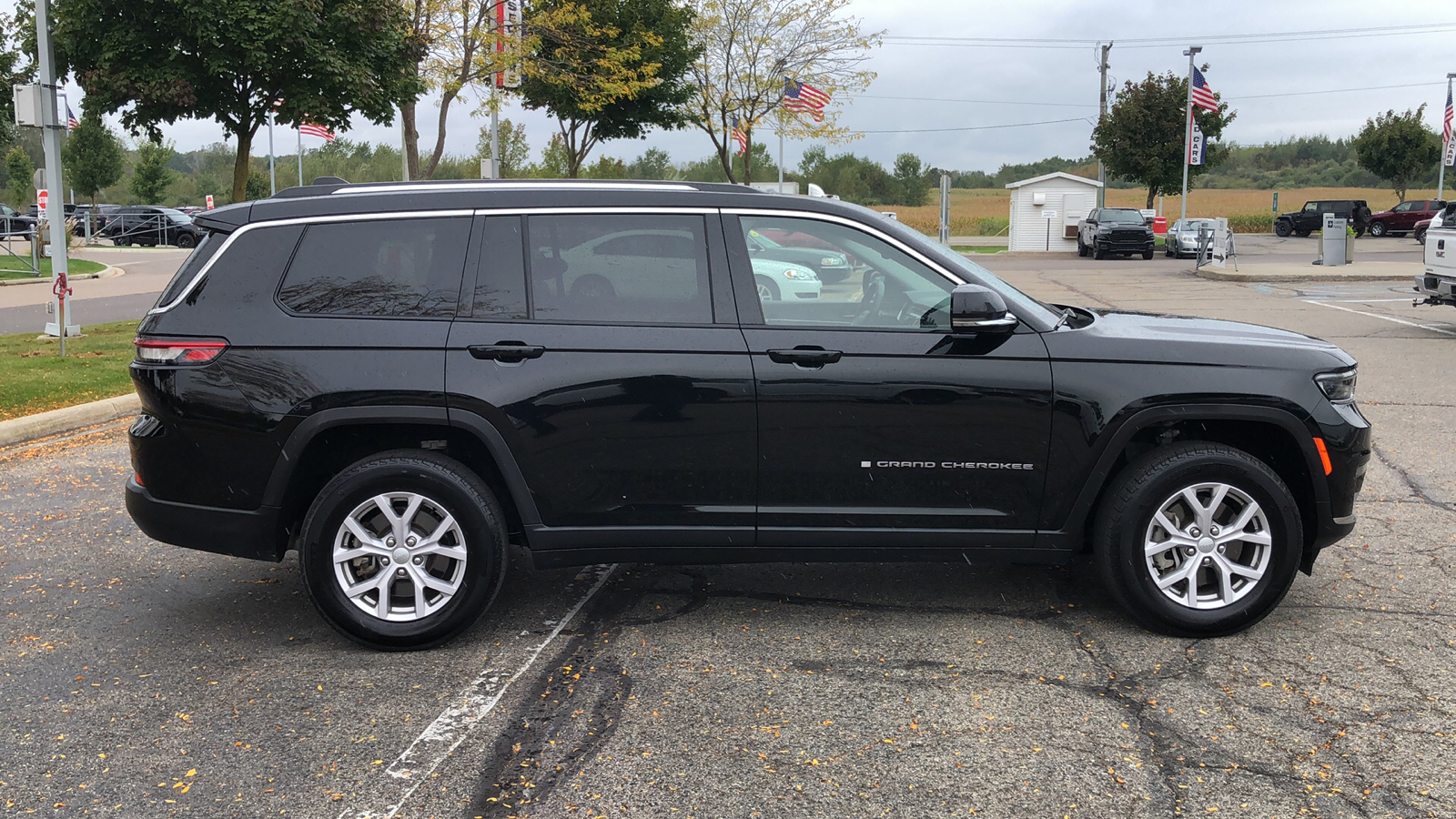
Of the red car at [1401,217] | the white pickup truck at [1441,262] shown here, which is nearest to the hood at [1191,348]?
the white pickup truck at [1441,262]

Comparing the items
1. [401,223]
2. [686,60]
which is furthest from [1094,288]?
[401,223]

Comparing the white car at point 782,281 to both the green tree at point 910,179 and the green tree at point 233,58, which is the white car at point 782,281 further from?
the green tree at point 910,179

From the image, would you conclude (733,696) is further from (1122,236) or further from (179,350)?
(1122,236)

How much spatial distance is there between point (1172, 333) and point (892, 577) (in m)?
1.65

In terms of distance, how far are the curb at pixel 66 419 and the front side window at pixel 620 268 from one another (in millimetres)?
5834

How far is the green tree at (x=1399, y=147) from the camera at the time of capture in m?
58.9

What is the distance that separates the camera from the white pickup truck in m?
14.1

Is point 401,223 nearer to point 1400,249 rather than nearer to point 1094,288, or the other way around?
point 1094,288

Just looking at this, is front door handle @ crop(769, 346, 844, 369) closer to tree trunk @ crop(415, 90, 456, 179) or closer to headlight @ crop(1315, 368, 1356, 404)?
headlight @ crop(1315, 368, 1356, 404)

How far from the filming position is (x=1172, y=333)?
183 inches

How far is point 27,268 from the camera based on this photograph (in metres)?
26.8

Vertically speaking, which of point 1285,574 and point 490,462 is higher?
point 490,462

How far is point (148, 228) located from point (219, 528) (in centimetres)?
4824

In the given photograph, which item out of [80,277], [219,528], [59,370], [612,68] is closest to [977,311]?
[219,528]
